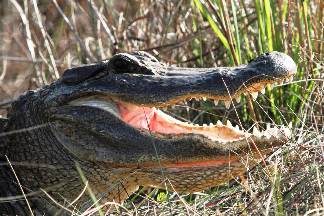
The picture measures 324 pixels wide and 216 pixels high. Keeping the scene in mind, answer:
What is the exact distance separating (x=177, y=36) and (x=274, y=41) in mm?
1417

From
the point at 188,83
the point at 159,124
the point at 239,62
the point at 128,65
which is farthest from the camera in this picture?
the point at 239,62

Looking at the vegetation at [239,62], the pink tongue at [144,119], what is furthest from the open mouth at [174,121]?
Result: the vegetation at [239,62]

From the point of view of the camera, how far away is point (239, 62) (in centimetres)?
→ 495

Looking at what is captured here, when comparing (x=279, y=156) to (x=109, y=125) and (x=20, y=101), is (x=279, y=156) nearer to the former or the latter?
(x=109, y=125)

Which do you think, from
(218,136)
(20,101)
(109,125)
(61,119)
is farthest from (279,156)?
(20,101)

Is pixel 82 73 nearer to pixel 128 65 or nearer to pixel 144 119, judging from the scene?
pixel 128 65

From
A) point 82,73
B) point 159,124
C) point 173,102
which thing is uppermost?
point 82,73

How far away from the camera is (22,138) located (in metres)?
4.41

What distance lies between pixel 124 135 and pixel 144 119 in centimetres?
28

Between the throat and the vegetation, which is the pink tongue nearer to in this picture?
the throat

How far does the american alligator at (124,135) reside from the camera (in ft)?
12.5

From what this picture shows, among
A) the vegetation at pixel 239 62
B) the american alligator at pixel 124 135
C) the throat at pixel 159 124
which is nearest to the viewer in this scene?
the vegetation at pixel 239 62

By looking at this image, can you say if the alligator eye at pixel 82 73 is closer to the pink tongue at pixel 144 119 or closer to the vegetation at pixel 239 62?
the pink tongue at pixel 144 119

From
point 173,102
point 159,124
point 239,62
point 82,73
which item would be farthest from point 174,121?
point 239,62
